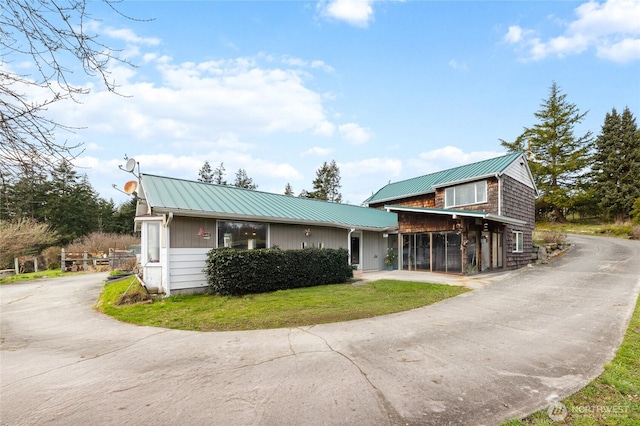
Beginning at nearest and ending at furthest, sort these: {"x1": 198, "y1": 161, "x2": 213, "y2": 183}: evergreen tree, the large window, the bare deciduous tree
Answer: the bare deciduous tree
the large window
{"x1": 198, "y1": 161, "x2": 213, "y2": 183}: evergreen tree

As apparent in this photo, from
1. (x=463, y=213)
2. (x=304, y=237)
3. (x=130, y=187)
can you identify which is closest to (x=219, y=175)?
(x=130, y=187)

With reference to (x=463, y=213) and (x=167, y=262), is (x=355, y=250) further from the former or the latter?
(x=167, y=262)

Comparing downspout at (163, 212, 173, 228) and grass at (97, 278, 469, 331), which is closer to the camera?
grass at (97, 278, 469, 331)

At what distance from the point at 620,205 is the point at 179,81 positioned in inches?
1558

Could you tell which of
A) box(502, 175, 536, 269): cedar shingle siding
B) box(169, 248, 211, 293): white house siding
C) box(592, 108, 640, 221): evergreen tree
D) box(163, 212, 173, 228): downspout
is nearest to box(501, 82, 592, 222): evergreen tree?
box(592, 108, 640, 221): evergreen tree

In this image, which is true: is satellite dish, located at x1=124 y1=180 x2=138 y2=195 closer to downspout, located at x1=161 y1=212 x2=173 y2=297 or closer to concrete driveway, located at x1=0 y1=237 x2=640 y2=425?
downspout, located at x1=161 y1=212 x2=173 y2=297

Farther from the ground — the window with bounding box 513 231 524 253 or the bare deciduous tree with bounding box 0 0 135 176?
the bare deciduous tree with bounding box 0 0 135 176

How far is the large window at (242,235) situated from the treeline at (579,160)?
33.0 metres

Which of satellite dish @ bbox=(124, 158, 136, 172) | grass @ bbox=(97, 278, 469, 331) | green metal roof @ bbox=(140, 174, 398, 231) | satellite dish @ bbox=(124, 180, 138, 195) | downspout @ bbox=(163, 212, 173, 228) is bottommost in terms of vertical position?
grass @ bbox=(97, 278, 469, 331)

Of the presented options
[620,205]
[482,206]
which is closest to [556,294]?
[482,206]

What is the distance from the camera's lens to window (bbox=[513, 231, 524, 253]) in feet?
57.0

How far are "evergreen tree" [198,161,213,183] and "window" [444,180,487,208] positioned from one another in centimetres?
4645

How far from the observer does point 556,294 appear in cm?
971

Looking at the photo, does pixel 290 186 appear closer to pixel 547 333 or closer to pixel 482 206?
pixel 482 206
